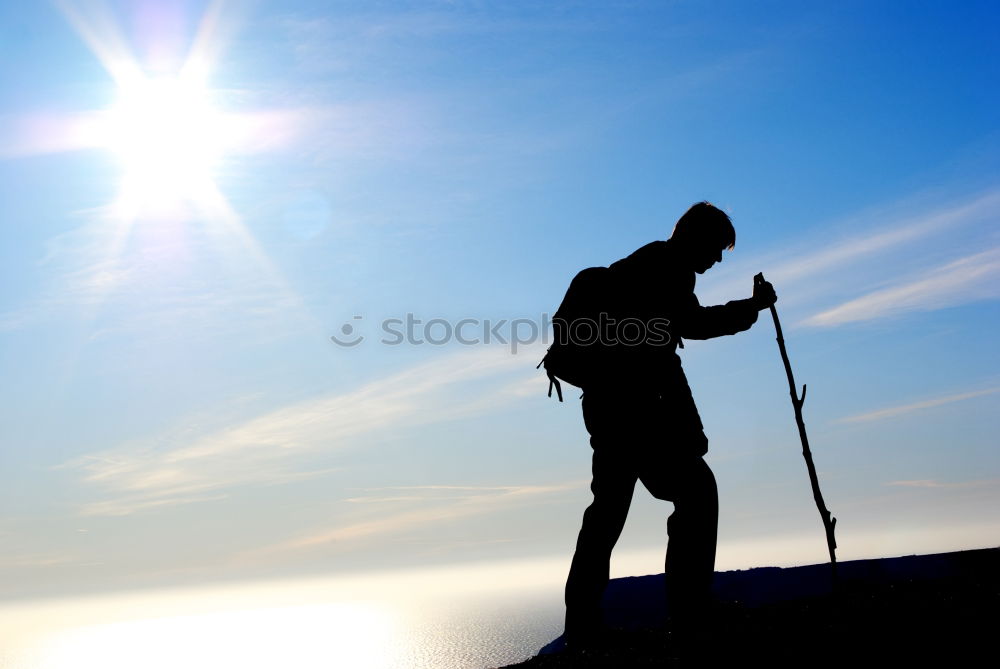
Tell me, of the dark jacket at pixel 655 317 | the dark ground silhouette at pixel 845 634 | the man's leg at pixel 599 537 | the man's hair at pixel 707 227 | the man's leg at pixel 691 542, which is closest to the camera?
the dark ground silhouette at pixel 845 634

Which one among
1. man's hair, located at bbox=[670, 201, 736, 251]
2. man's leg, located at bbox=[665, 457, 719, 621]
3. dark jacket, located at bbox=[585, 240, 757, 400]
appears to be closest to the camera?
man's leg, located at bbox=[665, 457, 719, 621]

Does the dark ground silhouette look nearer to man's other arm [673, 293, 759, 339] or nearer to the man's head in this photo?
man's other arm [673, 293, 759, 339]

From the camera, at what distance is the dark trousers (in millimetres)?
4914

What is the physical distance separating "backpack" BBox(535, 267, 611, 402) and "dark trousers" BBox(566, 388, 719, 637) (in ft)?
0.91

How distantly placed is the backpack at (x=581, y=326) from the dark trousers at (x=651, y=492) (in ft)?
0.91

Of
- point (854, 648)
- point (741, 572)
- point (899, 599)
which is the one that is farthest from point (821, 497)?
point (741, 572)

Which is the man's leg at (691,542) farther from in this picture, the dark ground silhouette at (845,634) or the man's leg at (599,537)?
the man's leg at (599,537)

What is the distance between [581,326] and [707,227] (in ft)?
3.54

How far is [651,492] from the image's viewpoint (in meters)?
5.19

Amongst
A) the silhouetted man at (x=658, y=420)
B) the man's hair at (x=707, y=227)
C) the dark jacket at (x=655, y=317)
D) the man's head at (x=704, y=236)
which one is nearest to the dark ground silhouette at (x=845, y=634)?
the silhouetted man at (x=658, y=420)

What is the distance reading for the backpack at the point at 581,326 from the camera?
532 centimetres

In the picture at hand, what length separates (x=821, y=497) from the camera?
5.54m

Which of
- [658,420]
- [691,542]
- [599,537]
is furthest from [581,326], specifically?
[691,542]

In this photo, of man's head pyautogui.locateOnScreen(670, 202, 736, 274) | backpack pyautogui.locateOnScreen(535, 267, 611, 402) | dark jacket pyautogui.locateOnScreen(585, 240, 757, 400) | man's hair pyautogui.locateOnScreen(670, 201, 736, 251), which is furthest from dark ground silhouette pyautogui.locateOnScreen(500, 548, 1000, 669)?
man's hair pyautogui.locateOnScreen(670, 201, 736, 251)
